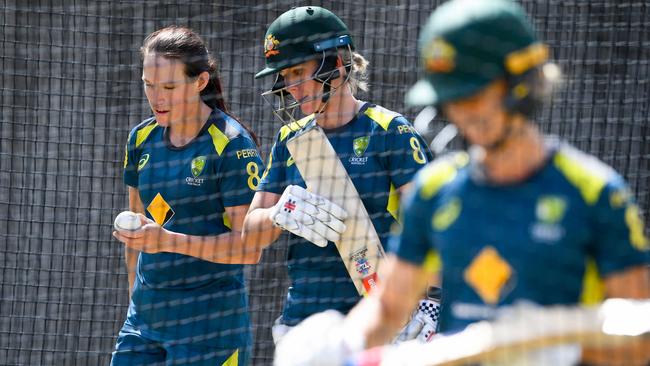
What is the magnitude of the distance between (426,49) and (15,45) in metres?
4.36

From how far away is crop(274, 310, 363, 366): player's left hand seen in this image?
2256 mm

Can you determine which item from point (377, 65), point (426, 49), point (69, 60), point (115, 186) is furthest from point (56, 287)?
point (426, 49)

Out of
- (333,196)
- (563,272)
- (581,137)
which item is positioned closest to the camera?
(563,272)

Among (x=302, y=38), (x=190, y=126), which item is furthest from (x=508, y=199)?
(x=190, y=126)

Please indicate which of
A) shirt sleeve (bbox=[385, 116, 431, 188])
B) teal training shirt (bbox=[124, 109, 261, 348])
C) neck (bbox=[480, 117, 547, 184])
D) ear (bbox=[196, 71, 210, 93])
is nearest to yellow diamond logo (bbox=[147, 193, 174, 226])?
teal training shirt (bbox=[124, 109, 261, 348])

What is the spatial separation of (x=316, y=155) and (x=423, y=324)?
67 centimetres

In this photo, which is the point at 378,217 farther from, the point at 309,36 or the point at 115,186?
the point at 115,186

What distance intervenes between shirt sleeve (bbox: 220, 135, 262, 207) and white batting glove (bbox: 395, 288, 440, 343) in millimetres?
755

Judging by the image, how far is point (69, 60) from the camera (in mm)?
6309

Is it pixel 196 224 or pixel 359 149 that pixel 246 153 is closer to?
pixel 196 224

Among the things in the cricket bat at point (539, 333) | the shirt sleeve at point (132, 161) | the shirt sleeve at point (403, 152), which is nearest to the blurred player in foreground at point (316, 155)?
the shirt sleeve at point (403, 152)

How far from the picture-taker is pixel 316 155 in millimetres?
3818

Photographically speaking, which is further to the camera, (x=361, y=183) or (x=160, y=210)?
(x=160, y=210)

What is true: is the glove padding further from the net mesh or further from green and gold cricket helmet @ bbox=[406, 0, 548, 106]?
the net mesh
